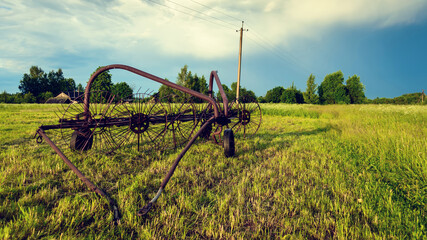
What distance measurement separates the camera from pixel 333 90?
54625 mm

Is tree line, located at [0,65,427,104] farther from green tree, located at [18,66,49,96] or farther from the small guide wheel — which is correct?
the small guide wheel

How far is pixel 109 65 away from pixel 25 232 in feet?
6.33

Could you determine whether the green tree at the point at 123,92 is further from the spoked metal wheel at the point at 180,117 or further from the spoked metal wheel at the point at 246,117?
the spoked metal wheel at the point at 246,117

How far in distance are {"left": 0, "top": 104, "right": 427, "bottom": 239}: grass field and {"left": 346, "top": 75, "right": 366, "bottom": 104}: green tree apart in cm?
6008

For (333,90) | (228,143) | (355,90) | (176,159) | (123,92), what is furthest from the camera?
(333,90)

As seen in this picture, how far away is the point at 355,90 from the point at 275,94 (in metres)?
21.4

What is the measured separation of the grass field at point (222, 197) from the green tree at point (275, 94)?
58.0 meters

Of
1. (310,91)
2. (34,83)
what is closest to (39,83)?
(34,83)

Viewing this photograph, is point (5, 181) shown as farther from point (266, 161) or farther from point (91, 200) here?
point (266, 161)

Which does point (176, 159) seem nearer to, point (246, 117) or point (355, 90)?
point (246, 117)

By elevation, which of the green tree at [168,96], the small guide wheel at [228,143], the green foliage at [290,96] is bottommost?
the small guide wheel at [228,143]

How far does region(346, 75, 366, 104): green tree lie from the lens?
166 feet

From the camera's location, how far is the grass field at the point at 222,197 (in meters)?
1.52

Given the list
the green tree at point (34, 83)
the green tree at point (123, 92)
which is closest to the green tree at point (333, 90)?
the green tree at point (123, 92)
